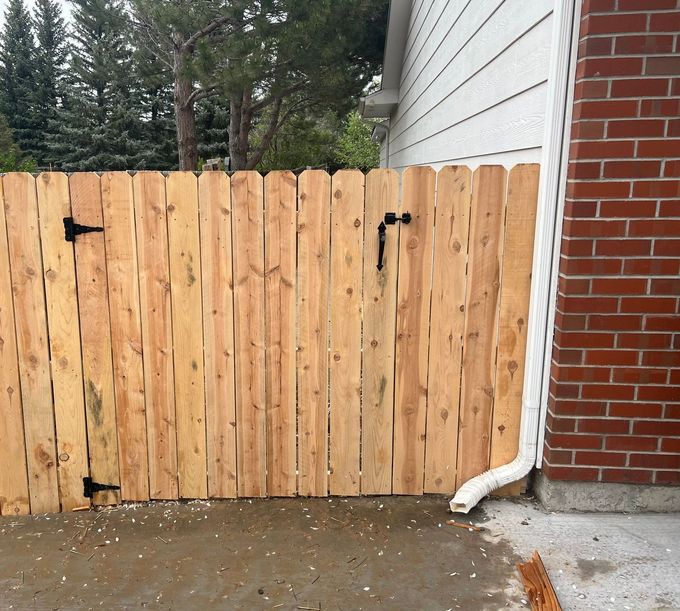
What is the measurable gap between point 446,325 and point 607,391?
2.56 feet

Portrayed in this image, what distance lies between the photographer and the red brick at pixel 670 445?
8.83 feet

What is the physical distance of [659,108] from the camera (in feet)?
8.04

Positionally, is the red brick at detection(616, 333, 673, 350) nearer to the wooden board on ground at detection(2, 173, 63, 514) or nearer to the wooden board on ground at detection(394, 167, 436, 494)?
the wooden board on ground at detection(394, 167, 436, 494)

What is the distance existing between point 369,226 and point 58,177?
1.45 metres

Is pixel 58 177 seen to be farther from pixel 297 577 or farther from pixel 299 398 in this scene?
pixel 297 577

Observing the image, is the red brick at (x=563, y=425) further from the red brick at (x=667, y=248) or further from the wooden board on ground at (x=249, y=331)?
the wooden board on ground at (x=249, y=331)

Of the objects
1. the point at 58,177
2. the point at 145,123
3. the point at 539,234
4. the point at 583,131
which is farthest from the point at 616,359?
the point at 145,123

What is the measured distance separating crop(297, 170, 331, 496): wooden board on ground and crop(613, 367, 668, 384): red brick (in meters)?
1.36

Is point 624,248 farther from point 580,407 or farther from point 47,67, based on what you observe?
point 47,67

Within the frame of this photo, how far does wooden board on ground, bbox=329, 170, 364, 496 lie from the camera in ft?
9.15

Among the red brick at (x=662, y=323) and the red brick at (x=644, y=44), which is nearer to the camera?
the red brick at (x=644, y=44)

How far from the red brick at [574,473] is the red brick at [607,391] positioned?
358mm

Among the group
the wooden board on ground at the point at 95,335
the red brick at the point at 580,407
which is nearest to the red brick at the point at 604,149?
the red brick at the point at 580,407

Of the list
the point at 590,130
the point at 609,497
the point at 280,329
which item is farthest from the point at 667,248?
the point at 280,329
